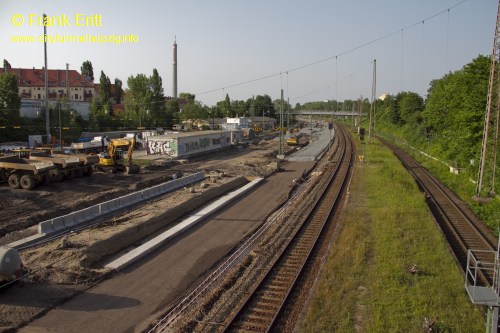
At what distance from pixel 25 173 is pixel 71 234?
13.3 metres

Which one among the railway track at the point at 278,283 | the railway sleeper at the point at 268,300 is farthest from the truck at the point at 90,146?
the railway sleeper at the point at 268,300

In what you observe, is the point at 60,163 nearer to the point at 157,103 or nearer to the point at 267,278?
the point at 267,278

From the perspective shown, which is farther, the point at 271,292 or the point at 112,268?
the point at 112,268

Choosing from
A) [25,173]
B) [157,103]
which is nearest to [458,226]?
[25,173]

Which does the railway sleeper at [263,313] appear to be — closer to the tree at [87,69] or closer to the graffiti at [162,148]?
the graffiti at [162,148]

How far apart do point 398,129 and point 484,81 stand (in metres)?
54.8

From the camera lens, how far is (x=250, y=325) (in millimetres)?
10961

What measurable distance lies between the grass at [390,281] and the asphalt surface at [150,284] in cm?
458

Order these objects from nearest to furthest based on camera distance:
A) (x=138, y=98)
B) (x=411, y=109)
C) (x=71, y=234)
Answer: (x=71, y=234)
(x=411, y=109)
(x=138, y=98)

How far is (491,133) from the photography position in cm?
2958

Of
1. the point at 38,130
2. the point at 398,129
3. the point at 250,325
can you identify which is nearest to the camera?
the point at 250,325

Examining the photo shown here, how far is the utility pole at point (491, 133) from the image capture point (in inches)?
866

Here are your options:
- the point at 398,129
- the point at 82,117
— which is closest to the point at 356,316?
the point at 82,117

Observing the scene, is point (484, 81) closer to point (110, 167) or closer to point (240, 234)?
point (240, 234)
